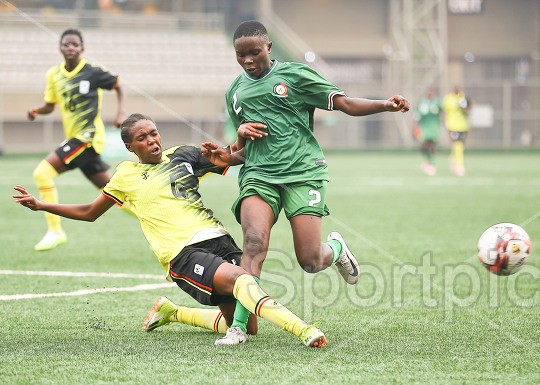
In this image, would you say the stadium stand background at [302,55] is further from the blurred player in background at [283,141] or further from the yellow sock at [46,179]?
the blurred player in background at [283,141]

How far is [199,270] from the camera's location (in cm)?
469

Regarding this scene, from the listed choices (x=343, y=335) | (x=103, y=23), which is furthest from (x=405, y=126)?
(x=343, y=335)

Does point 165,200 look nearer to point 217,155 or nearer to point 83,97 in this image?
point 217,155

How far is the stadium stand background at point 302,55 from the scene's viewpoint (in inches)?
1173

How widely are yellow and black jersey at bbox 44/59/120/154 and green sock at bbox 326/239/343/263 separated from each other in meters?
3.93

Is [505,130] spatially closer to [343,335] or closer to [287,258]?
[287,258]

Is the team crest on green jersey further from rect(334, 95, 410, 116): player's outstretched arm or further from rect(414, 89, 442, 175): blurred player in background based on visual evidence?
rect(414, 89, 442, 175): blurred player in background

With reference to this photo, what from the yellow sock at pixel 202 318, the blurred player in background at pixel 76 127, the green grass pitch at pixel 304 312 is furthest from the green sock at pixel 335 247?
the blurred player in background at pixel 76 127

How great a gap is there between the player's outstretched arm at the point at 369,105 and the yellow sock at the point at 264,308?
122cm

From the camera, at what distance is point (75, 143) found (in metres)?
8.75

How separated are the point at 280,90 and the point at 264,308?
1.46m

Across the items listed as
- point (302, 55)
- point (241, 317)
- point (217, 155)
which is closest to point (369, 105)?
point (217, 155)

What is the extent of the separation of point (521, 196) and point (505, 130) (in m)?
22.6

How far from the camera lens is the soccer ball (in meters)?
5.36
